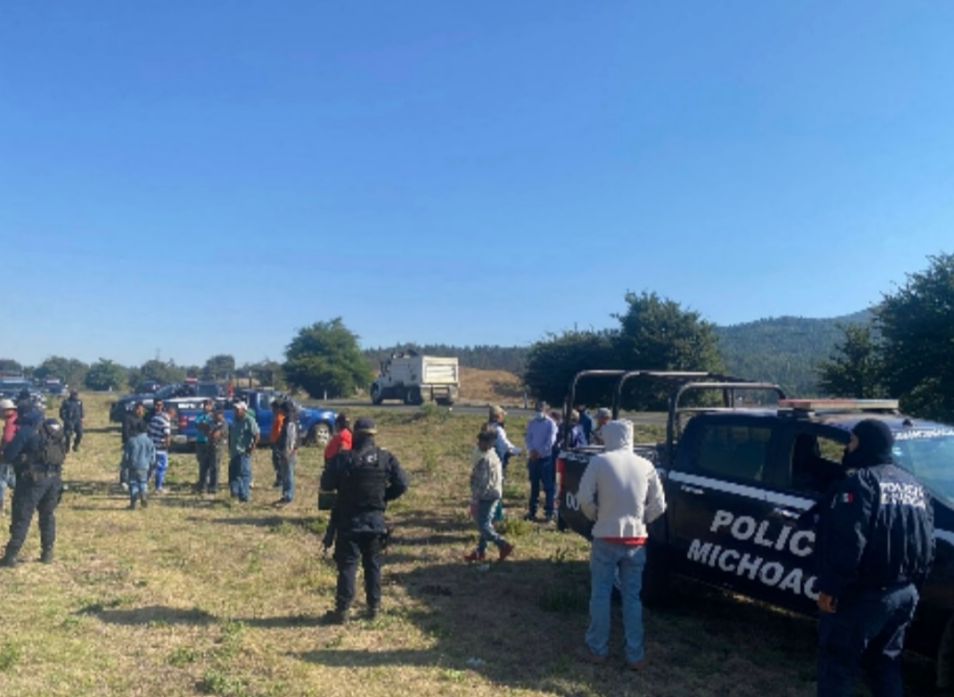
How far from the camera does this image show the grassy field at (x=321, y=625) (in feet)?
18.9

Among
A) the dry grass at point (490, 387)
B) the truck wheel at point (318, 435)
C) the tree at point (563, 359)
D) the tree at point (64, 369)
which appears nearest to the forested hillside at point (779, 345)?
the dry grass at point (490, 387)

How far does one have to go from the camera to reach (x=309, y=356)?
53.7 metres

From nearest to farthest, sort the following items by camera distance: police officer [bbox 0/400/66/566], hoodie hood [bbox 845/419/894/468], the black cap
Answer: hoodie hood [bbox 845/419/894/468] < the black cap < police officer [bbox 0/400/66/566]

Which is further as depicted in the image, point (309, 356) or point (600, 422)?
point (309, 356)

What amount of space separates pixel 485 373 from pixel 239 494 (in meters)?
58.7

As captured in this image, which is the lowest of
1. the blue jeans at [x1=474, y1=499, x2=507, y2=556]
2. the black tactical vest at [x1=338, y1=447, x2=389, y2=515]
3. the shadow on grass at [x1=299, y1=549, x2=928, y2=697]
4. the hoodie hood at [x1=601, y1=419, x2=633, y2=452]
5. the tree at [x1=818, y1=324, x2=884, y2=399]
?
the shadow on grass at [x1=299, y1=549, x2=928, y2=697]

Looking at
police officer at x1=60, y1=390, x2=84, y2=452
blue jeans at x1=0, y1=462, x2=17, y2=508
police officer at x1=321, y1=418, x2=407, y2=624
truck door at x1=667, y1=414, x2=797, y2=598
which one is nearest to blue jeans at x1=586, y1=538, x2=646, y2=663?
truck door at x1=667, y1=414, x2=797, y2=598

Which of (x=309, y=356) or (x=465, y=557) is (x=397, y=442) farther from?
(x=309, y=356)

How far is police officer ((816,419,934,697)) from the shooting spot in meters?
4.34

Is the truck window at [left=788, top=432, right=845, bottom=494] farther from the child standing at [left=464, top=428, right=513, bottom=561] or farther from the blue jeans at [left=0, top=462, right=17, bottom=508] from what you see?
the blue jeans at [left=0, top=462, right=17, bottom=508]

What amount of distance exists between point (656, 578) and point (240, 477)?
8.22m

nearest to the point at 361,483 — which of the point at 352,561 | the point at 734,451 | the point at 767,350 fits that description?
the point at 352,561

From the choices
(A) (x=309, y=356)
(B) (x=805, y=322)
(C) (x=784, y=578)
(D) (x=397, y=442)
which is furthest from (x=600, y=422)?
(B) (x=805, y=322)

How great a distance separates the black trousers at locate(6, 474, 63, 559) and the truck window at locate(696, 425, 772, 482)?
6.72 meters
